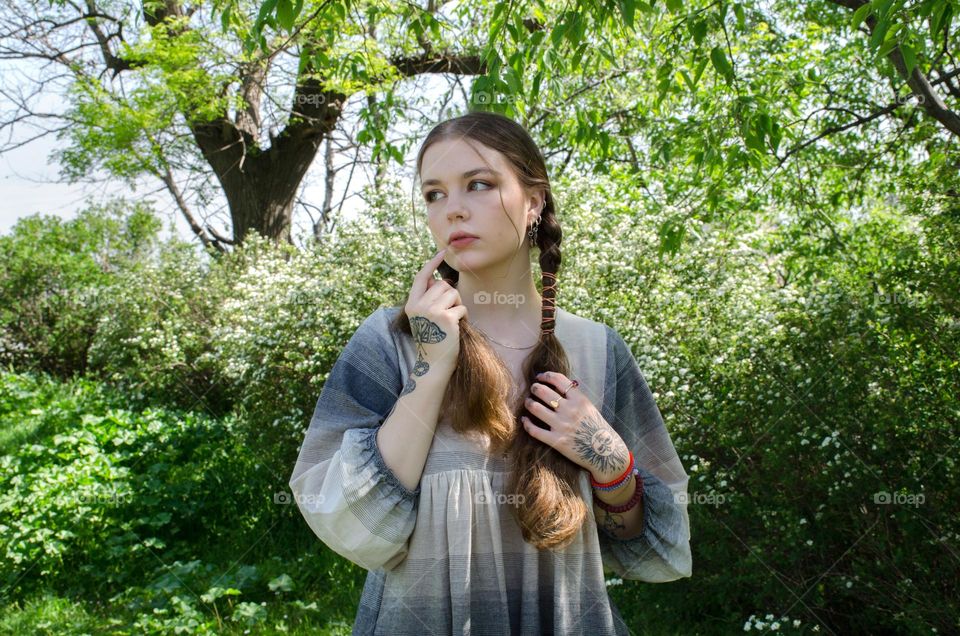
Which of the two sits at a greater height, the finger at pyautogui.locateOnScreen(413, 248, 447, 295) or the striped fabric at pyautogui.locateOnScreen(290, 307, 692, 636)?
the finger at pyautogui.locateOnScreen(413, 248, 447, 295)

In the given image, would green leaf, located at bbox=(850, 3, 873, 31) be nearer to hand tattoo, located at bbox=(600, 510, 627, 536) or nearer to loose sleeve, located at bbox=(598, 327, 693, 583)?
loose sleeve, located at bbox=(598, 327, 693, 583)

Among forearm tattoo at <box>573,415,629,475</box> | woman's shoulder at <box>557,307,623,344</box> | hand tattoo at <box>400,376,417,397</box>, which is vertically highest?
woman's shoulder at <box>557,307,623,344</box>

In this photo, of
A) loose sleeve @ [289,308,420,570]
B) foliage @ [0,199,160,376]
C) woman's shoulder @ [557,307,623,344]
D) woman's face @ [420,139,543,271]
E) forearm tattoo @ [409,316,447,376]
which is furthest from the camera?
foliage @ [0,199,160,376]

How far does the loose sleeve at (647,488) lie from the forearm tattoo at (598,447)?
0.51 ft

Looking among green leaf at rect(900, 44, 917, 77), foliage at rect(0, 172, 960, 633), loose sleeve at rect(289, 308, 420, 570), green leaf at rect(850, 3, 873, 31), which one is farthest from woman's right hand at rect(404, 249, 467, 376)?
green leaf at rect(900, 44, 917, 77)

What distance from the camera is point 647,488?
1868 mm

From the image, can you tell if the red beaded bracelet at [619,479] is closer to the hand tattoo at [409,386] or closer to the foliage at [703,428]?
the hand tattoo at [409,386]

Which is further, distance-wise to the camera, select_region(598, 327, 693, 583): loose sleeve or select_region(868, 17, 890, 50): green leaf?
select_region(868, 17, 890, 50): green leaf

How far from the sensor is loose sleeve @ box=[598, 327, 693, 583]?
1.85m

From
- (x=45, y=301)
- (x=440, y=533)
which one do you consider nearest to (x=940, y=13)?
(x=440, y=533)

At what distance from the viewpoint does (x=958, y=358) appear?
335 cm

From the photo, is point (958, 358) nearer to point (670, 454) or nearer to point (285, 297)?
point (670, 454)

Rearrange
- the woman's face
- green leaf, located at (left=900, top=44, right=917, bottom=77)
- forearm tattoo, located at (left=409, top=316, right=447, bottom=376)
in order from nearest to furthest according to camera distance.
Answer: forearm tattoo, located at (left=409, top=316, right=447, bottom=376), the woman's face, green leaf, located at (left=900, top=44, right=917, bottom=77)

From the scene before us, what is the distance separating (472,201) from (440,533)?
2.34 feet
